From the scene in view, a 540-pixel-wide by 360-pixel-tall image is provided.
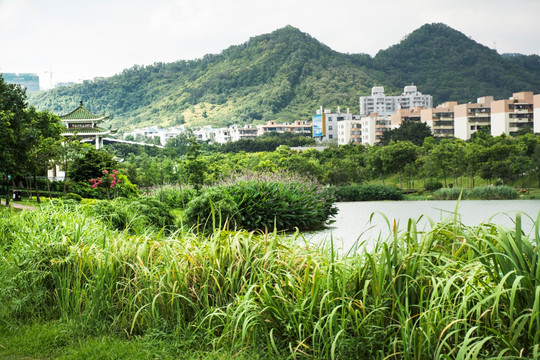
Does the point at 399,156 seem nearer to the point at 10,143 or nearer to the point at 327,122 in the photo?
the point at 10,143

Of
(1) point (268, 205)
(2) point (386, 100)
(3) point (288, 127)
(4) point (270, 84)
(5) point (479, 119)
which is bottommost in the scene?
(1) point (268, 205)

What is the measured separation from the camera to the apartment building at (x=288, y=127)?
5316 cm

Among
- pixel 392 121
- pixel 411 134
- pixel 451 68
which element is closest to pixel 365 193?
pixel 411 134

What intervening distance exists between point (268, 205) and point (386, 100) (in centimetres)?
5838

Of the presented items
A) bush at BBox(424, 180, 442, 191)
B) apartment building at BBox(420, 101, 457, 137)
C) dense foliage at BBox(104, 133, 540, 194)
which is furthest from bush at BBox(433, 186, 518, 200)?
apartment building at BBox(420, 101, 457, 137)

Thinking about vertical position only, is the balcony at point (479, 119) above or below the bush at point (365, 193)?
above

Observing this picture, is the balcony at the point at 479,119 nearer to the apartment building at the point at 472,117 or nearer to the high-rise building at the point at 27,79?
the apartment building at the point at 472,117

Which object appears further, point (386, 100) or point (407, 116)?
point (386, 100)

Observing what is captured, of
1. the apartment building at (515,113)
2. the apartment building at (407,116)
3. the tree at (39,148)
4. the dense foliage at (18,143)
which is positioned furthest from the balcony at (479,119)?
the dense foliage at (18,143)

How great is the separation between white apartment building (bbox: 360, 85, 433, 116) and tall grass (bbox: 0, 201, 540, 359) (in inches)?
2276

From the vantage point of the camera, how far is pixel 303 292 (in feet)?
7.25

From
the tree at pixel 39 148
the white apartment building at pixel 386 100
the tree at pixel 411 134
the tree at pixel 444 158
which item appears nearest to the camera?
the tree at pixel 39 148

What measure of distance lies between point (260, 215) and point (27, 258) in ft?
15.7

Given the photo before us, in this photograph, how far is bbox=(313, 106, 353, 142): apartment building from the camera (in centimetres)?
5606
